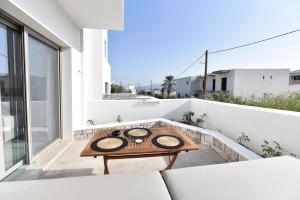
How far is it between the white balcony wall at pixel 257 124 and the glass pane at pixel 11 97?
4045mm

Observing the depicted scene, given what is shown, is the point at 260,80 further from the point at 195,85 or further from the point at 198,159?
the point at 198,159

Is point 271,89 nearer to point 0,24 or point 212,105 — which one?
point 212,105

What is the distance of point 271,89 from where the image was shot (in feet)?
59.3

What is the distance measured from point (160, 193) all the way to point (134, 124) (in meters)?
3.59

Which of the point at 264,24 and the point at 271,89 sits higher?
the point at 264,24

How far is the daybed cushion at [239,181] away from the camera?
114 centimetres

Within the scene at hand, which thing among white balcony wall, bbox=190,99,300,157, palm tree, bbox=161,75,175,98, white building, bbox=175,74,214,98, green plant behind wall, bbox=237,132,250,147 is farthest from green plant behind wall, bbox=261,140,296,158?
palm tree, bbox=161,75,175,98

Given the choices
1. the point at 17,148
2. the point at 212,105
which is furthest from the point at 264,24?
the point at 17,148

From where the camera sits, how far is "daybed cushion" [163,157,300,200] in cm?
114

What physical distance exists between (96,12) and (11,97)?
248 cm

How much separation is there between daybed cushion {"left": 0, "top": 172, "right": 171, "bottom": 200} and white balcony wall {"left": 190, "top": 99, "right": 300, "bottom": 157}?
2.34m

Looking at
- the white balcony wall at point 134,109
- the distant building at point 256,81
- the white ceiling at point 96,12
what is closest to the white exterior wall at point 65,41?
the white ceiling at point 96,12

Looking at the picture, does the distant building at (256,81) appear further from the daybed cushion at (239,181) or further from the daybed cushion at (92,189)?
the daybed cushion at (92,189)

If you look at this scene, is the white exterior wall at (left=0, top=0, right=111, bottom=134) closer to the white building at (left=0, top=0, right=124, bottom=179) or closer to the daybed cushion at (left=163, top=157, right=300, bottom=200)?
the white building at (left=0, top=0, right=124, bottom=179)
